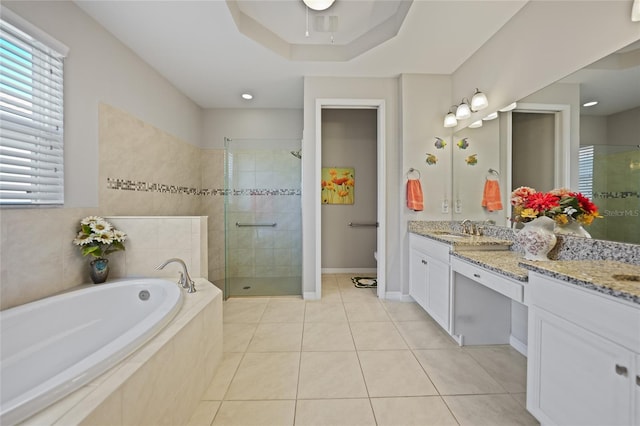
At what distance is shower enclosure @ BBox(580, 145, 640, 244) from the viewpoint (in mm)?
1233

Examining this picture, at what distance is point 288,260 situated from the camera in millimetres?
3104

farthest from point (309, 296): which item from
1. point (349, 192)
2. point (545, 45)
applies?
point (545, 45)

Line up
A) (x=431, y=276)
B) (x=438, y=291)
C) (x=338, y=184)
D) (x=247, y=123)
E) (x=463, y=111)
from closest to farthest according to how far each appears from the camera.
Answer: (x=438, y=291), (x=431, y=276), (x=463, y=111), (x=247, y=123), (x=338, y=184)

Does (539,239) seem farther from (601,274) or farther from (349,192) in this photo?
(349,192)

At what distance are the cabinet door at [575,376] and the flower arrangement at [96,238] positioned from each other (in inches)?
103

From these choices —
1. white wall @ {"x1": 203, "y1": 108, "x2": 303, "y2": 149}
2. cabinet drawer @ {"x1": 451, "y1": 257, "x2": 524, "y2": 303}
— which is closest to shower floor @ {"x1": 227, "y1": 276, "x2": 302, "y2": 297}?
cabinet drawer @ {"x1": 451, "y1": 257, "x2": 524, "y2": 303}

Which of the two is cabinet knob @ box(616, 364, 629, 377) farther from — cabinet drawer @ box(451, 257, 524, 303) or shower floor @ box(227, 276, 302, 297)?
shower floor @ box(227, 276, 302, 297)

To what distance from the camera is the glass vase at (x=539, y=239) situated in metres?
1.43

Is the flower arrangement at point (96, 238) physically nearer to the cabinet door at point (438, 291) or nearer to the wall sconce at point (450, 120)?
the cabinet door at point (438, 291)

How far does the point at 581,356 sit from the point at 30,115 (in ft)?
9.87

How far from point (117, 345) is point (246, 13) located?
249cm

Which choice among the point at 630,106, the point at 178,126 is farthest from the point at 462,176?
the point at 178,126

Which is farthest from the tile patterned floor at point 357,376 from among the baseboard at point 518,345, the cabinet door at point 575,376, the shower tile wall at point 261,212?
the shower tile wall at point 261,212

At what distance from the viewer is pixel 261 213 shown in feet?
10.4
